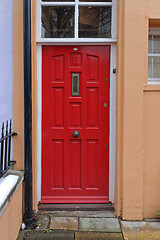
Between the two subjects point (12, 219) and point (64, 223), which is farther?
point (64, 223)

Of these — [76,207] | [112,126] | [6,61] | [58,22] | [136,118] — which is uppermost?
[58,22]

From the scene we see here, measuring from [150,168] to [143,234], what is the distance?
2.98 ft

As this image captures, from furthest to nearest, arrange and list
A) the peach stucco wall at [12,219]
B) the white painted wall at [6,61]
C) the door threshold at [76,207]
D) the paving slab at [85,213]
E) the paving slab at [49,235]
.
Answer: the door threshold at [76,207]
the paving slab at [85,213]
the white painted wall at [6,61]
the paving slab at [49,235]
the peach stucco wall at [12,219]

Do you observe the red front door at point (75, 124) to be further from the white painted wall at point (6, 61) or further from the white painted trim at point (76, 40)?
the white painted wall at point (6, 61)

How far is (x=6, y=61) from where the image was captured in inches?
135

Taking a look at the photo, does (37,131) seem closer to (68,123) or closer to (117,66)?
(68,123)

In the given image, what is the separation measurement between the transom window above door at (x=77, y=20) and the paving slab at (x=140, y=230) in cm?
282

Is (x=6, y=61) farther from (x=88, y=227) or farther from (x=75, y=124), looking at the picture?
(x=88, y=227)

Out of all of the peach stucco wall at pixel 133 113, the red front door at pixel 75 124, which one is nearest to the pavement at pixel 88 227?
the peach stucco wall at pixel 133 113

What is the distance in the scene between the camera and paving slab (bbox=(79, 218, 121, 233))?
10.7 feet

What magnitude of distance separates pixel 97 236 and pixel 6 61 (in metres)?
2.71

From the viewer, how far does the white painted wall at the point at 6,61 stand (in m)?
3.42

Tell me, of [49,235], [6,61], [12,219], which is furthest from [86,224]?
[6,61]

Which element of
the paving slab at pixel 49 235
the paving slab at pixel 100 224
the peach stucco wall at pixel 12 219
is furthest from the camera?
the paving slab at pixel 100 224
